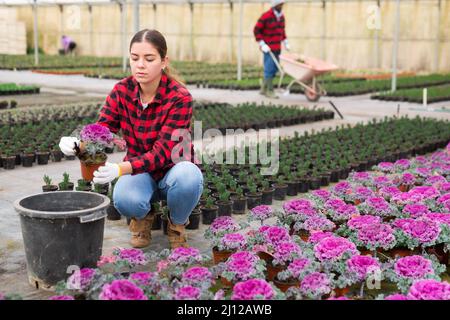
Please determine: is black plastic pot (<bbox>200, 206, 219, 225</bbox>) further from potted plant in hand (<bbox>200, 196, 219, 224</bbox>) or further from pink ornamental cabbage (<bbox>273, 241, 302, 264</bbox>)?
pink ornamental cabbage (<bbox>273, 241, 302, 264</bbox>)

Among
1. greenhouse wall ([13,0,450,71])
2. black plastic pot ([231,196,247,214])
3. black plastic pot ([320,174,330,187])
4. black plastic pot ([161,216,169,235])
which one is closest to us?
black plastic pot ([161,216,169,235])

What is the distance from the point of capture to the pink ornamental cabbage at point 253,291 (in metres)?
2.71

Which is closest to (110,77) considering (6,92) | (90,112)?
(6,92)

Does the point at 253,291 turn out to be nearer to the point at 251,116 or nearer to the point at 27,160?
the point at 27,160

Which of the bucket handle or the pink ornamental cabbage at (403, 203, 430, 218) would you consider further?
the pink ornamental cabbage at (403, 203, 430, 218)

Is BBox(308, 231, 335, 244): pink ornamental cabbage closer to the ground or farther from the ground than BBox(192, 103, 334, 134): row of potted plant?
closer to the ground

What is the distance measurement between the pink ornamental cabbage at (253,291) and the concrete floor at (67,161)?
46.4 inches

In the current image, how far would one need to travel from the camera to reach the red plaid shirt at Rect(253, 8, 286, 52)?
12516 mm

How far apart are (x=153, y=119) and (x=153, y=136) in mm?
106

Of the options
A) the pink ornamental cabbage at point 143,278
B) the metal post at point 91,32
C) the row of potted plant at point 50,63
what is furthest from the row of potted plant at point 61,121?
the metal post at point 91,32

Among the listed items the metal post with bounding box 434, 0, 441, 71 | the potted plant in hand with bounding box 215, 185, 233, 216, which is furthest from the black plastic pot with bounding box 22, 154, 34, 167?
the metal post with bounding box 434, 0, 441, 71

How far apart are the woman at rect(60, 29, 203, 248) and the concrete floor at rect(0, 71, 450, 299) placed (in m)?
0.41

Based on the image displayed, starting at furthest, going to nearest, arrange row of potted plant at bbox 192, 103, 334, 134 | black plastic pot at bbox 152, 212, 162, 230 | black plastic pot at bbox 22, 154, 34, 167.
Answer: row of potted plant at bbox 192, 103, 334, 134 < black plastic pot at bbox 22, 154, 34, 167 < black plastic pot at bbox 152, 212, 162, 230

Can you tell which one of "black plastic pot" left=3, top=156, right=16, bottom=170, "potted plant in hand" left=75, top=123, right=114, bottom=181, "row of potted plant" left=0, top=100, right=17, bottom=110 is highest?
"potted plant in hand" left=75, top=123, right=114, bottom=181
